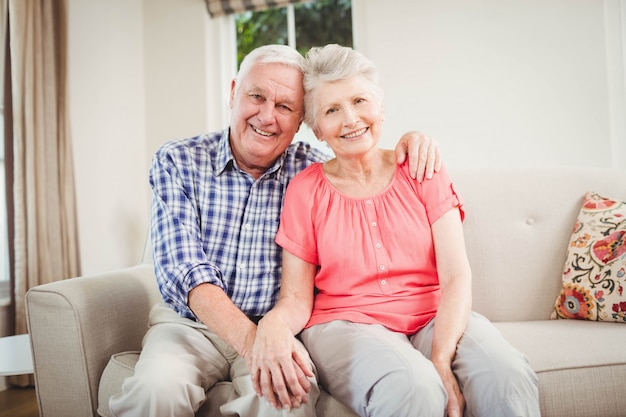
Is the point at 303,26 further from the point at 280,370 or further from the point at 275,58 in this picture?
the point at 280,370

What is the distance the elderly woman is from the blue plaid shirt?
0.10 metres

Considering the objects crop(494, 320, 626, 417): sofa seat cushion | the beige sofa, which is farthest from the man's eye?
crop(494, 320, 626, 417): sofa seat cushion

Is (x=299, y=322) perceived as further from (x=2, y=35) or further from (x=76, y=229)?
(x=2, y=35)

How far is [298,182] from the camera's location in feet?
4.35

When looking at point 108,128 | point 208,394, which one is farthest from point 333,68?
point 108,128

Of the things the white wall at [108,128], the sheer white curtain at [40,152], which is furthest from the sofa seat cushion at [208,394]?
the white wall at [108,128]

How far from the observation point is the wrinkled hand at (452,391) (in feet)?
3.05

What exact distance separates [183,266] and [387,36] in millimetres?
2204

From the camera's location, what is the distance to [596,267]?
1409 millimetres

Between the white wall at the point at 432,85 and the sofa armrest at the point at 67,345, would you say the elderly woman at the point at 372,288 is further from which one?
the white wall at the point at 432,85

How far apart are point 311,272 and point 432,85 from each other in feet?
6.27

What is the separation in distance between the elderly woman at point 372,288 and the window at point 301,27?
1751 mm

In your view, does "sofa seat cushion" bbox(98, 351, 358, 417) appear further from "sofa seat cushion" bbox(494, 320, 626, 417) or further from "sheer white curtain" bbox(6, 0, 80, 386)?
"sheer white curtain" bbox(6, 0, 80, 386)

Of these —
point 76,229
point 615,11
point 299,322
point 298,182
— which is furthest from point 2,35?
point 615,11
